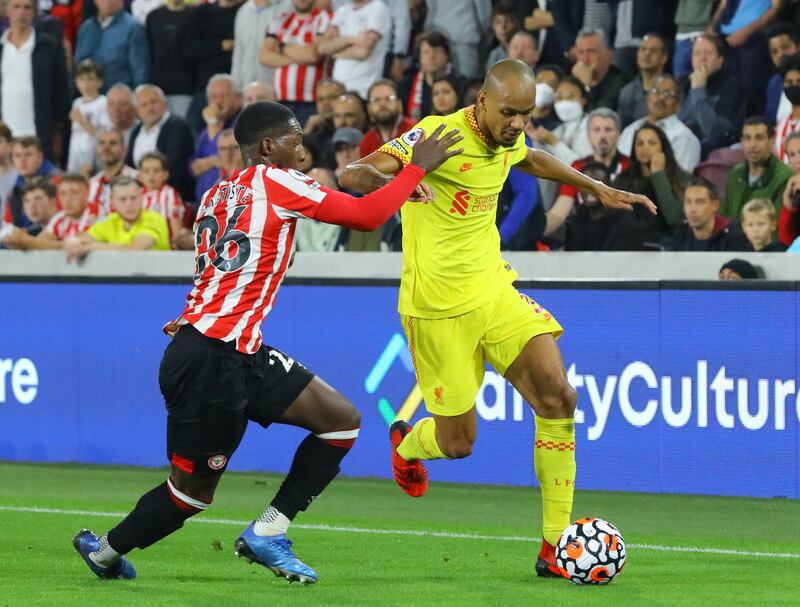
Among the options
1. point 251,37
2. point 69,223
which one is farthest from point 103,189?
point 251,37

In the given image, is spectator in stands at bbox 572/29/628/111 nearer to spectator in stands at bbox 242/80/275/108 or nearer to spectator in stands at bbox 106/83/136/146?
spectator in stands at bbox 242/80/275/108

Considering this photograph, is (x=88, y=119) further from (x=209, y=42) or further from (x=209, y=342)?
(x=209, y=342)

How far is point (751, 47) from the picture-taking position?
13891 mm

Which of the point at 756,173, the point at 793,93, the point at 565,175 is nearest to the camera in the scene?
the point at 565,175

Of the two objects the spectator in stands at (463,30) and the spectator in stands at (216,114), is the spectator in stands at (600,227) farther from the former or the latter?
the spectator in stands at (216,114)

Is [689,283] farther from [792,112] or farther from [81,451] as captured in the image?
[81,451]

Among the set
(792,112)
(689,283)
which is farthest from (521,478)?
(792,112)

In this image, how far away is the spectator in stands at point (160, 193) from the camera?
15.2 meters

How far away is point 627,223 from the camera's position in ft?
41.8

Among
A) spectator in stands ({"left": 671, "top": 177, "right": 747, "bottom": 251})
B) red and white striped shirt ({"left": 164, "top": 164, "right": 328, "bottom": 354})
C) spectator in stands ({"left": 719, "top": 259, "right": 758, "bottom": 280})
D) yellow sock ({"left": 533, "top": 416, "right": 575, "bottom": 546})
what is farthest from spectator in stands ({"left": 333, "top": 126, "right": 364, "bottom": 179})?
red and white striped shirt ({"left": 164, "top": 164, "right": 328, "bottom": 354})

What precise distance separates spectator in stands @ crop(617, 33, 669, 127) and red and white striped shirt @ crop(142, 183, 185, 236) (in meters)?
4.24

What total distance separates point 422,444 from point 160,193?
23.6 ft

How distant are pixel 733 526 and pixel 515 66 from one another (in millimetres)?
3450

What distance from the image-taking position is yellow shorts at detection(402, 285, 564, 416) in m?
7.95
